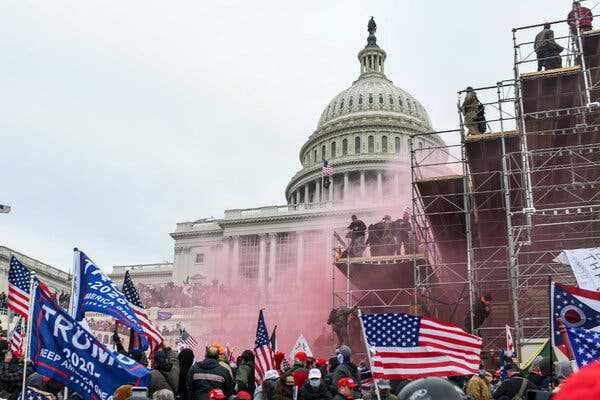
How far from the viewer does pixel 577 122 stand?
20.9 metres

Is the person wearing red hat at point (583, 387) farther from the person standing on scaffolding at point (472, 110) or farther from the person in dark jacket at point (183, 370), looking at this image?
the person standing on scaffolding at point (472, 110)

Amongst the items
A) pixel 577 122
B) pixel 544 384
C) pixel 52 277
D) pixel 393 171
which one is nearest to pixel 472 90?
pixel 577 122

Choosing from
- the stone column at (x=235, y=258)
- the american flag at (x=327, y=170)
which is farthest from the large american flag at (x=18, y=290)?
the american flag at (x=327, y=170)

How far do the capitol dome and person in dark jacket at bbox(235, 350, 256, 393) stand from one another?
53502 millimetres

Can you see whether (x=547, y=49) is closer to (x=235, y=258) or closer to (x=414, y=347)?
(x=414, y=347)

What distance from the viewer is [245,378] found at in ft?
31.4

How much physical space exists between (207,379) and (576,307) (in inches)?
173

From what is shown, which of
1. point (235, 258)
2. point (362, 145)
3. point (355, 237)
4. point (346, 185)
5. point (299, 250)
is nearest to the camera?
point (355, 237)

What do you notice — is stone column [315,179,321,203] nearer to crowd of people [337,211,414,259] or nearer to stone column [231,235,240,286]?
stone column [231,235,240,286]

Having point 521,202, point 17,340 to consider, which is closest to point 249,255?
point 521,202

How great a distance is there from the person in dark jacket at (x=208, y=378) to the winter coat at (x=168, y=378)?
0.38m

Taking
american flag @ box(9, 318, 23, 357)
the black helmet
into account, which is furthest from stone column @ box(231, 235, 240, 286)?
the black helmet

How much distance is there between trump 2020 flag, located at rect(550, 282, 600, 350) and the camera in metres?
7.58

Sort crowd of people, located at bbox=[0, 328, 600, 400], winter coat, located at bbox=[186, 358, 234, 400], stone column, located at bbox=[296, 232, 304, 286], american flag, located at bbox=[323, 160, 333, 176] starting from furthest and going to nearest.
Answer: american flag, located at bbox=[323, 160, 333, 176] → stone column, located at bbox=[296, 232, 304, 286] → winter coat, located at bbox=[186, 358, 234, 400] → crowd of people, located at bbox=[0, 328, 600, 400]
